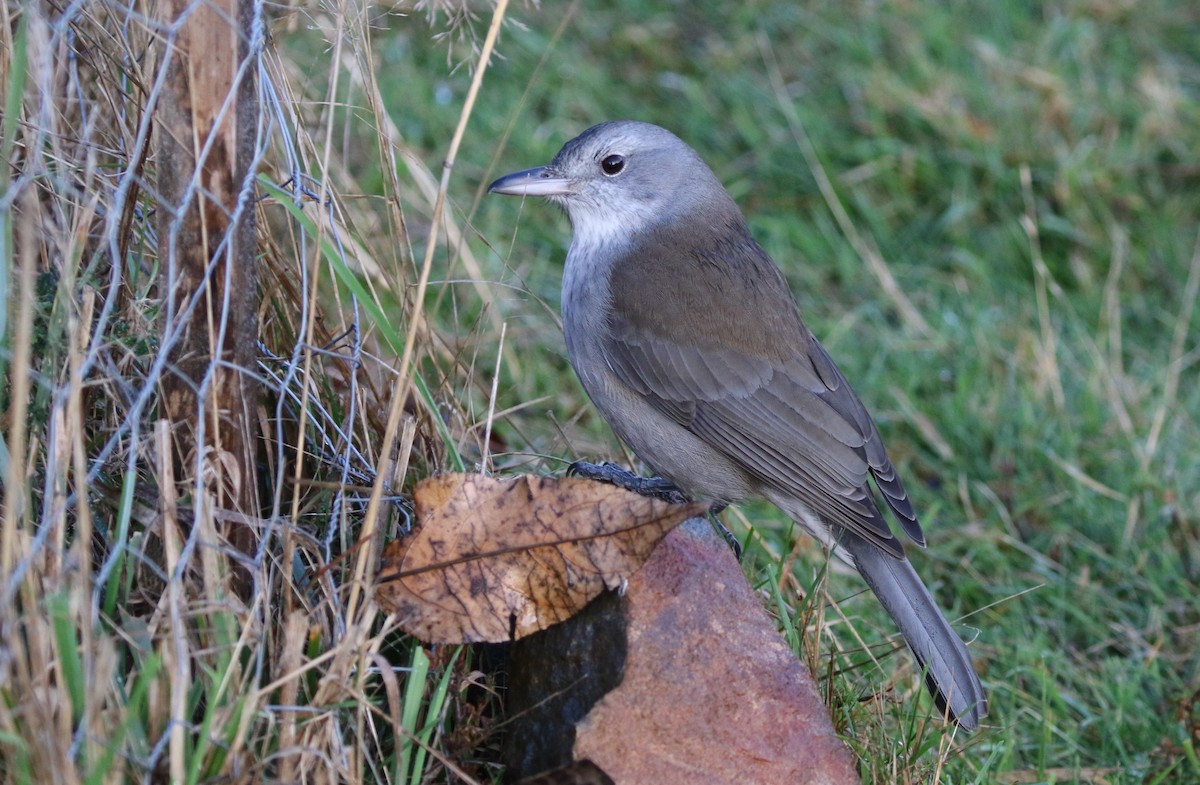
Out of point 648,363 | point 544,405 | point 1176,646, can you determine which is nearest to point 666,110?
point 544,405

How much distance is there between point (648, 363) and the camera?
4.12 m

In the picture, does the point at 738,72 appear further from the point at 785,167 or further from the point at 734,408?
the point at 734,408

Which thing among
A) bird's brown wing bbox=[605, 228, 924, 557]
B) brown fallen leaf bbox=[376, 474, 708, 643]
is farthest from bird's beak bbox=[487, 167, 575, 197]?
brown fallen leaf bbox=[376, 474, 708, 643]

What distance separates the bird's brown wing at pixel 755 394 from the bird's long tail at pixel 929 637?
219mm

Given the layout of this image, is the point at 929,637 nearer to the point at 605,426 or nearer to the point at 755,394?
the point at 755,394

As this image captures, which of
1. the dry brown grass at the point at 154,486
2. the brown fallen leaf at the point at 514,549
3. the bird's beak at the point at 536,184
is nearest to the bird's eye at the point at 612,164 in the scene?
the bird's beak at the point at 536,184

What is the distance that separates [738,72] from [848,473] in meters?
3.86

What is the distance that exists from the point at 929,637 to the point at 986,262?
133 inches

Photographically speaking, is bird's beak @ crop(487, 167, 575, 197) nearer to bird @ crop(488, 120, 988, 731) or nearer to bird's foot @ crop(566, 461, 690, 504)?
bird @ crop(488, 120, 988, 731)

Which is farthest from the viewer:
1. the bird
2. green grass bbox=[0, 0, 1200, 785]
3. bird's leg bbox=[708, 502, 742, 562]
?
the bird

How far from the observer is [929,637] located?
370 centimetres

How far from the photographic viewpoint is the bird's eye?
4.50 meters

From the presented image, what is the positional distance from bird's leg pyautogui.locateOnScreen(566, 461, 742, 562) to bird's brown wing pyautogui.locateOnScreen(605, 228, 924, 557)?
24cm

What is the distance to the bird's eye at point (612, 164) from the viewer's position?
177 inches
